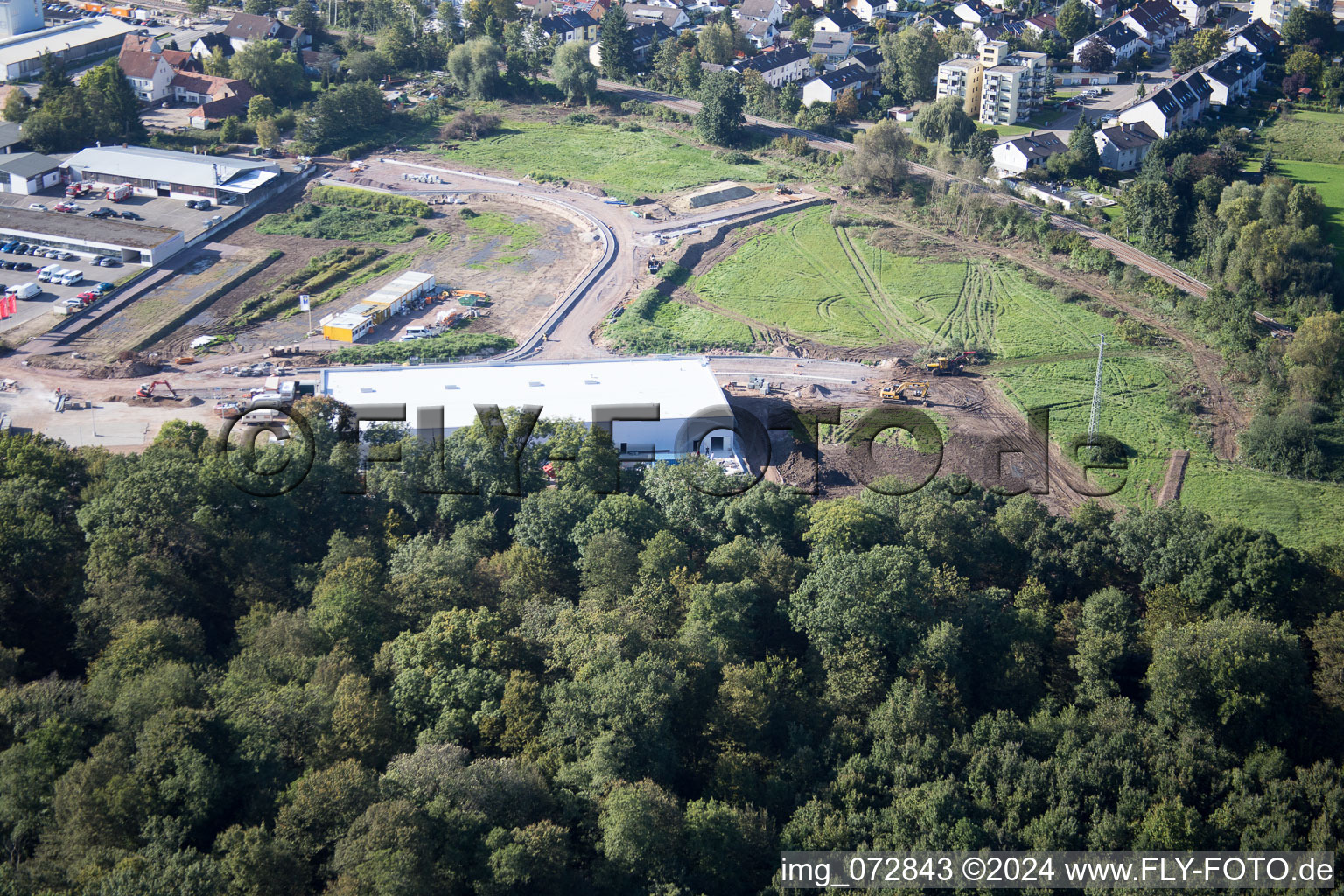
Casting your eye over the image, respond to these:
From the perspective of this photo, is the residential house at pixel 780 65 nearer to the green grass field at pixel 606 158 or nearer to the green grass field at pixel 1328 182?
the green grass field at pixel 606 158

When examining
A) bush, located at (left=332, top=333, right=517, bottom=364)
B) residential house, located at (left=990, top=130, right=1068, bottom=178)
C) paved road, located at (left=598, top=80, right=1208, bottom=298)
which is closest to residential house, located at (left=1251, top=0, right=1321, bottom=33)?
residential house, located at (left=990, top=130, right=1068, bottom=178)

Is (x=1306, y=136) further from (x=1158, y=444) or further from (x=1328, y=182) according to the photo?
(x=1158, y=444)

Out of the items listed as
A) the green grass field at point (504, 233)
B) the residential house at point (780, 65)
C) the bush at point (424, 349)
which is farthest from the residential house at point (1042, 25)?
the bush at point (424, 349)

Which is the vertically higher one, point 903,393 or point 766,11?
point 766,11

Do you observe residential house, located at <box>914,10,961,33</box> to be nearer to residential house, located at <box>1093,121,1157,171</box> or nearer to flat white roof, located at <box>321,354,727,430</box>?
residential house, located at <box>1093,121,1157,171</box>

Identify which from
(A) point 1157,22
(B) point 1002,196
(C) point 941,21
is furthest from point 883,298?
(A) point 1157,22

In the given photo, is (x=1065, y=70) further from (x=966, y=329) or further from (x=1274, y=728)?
(x=1274, y=728)
